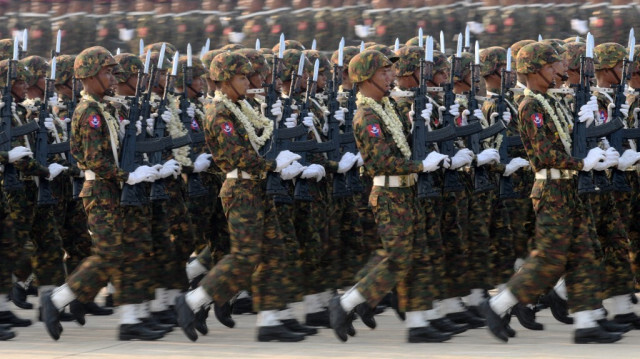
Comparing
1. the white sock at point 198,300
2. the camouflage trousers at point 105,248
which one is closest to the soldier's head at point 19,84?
the camouflage trousers at point 105,248

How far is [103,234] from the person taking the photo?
893 cm

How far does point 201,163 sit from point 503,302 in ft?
9.11

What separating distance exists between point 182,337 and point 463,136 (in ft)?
7.65

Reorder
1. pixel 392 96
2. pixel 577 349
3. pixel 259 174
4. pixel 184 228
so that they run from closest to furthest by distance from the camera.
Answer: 1. pixel 577 349
2. pixel 259 174
3. pixel 392 96
4. pixel 184 228

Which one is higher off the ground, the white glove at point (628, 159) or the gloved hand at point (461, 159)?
the white glove at point (628, 159)

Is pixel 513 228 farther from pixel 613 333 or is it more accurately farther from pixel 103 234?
pixel 103 234

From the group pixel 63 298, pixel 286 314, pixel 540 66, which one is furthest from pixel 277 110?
pixel 63 298

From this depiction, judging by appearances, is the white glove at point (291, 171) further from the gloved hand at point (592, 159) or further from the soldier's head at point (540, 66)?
the gloved hand at point (592, 159)

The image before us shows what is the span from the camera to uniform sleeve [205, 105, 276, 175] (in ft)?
28.7

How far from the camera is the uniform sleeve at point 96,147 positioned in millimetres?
8836

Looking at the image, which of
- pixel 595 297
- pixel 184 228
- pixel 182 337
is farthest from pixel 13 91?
pixel 595 297

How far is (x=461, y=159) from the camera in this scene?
30.6 ft

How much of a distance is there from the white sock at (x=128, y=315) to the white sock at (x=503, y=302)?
2327mm

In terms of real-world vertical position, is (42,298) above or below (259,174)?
below
